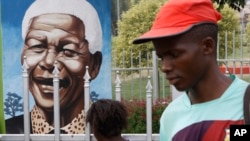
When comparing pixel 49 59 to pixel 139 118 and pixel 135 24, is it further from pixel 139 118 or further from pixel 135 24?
Answer: pixel 135 24

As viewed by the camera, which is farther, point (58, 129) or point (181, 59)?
point (58, 129)

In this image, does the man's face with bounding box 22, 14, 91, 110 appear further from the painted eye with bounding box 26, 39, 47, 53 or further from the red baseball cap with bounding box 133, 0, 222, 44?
the red baseball cap with bounding box 133, 0, 222, 44

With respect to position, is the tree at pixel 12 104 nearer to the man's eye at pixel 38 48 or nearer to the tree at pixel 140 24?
the man's eye at pixel 38 48

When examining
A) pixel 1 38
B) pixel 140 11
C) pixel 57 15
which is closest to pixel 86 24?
pixel 57 15

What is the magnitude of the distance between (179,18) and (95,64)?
4.75 m

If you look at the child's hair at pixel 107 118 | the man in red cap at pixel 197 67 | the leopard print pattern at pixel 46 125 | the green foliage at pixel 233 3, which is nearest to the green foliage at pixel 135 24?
the leopard print pattern at pixel 46 125

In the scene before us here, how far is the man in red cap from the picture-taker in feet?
5.45

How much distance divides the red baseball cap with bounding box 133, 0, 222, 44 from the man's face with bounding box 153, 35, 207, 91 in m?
0.02

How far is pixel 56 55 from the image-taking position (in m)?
6.21

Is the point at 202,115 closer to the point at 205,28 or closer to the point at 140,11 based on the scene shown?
the point at 205,28

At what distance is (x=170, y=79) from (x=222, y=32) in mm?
8927

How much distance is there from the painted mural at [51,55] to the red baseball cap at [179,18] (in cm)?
449

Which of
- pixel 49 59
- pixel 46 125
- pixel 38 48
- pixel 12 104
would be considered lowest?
pixel 46 125

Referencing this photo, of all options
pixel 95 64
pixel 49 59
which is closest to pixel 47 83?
pixel 49 59
